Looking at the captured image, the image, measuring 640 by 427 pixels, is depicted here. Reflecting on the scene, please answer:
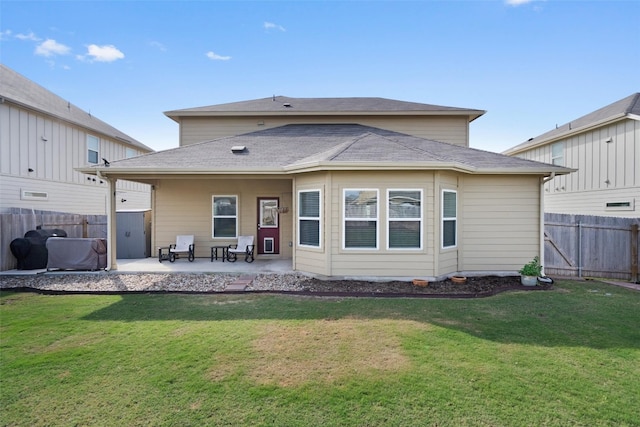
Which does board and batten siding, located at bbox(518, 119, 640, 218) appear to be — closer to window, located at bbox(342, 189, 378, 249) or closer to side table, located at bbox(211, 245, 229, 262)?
Answer: window, located at bbox(342, 189, 378, 249)

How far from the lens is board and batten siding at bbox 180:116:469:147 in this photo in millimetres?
12469

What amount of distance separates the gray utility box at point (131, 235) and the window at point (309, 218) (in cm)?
627

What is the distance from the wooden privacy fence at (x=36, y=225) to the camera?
30.2 ft

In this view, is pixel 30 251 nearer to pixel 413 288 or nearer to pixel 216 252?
pixel 216 252

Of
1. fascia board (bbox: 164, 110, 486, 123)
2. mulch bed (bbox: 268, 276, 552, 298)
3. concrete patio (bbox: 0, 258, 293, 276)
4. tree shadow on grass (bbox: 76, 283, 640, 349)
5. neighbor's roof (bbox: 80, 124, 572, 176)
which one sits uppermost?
fascia board (bbox: 164, 110, 486, 123)

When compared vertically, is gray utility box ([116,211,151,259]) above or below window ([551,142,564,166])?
→ below

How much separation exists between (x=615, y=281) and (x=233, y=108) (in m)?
13.5

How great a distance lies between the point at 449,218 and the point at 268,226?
5.80 m

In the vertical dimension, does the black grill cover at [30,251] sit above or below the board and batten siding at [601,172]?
below

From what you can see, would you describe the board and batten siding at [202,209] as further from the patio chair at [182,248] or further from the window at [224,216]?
the patio chair at [182,248]

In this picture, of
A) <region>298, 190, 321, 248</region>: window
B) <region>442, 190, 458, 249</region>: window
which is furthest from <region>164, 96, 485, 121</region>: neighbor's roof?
<region>298, 190, 321, 248</region>: window

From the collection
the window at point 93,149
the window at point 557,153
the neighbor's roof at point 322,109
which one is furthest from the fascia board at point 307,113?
the window at point 557,153

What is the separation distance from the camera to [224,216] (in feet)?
36.6

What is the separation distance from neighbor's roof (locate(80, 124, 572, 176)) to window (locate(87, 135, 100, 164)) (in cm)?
746
